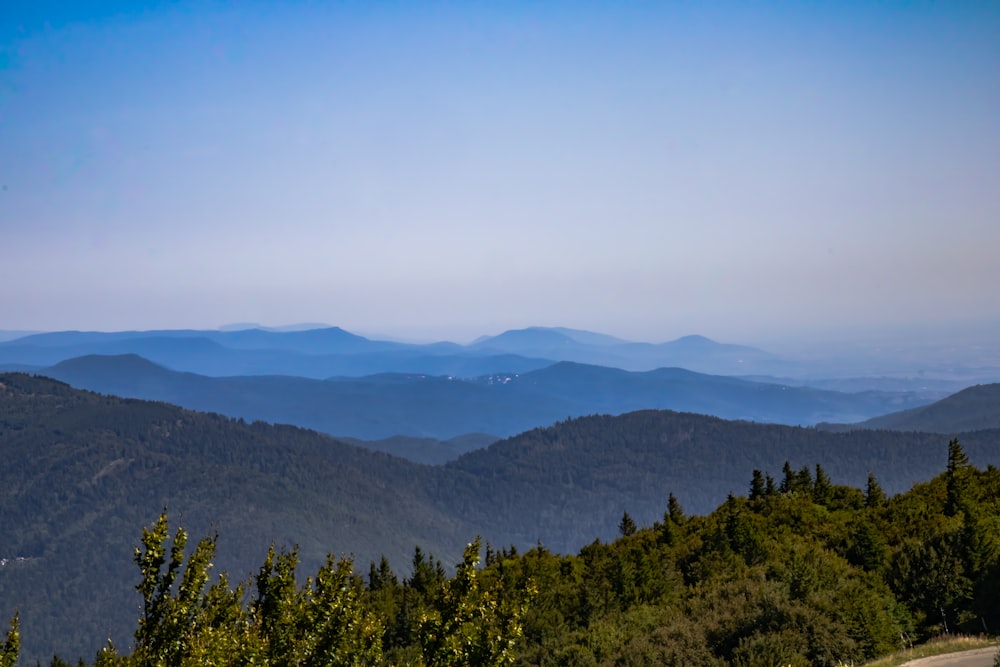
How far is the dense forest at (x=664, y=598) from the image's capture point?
24.5m

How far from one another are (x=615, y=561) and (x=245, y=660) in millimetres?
61015

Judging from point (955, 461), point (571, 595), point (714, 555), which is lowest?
point (571, 595)

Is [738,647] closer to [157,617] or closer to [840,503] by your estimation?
[157,617]

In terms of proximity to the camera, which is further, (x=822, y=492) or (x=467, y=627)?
(x=822, y=492)

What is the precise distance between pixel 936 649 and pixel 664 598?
31.8m

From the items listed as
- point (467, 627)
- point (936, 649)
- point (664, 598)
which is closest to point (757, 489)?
point (664, 598)

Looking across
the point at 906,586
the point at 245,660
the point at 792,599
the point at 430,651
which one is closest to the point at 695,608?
the point at 792,599

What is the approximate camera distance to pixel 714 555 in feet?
225

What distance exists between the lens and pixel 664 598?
210 feet

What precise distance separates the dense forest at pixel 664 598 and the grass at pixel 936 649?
3937 mm

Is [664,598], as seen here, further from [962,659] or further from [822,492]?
[822,492]

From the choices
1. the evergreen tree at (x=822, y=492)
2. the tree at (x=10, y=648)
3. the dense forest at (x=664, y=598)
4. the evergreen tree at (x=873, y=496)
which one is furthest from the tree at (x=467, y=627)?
the evergreen tree at (x=822, y=492)

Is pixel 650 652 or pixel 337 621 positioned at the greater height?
pixel 337 621

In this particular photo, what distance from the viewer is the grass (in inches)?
1275
